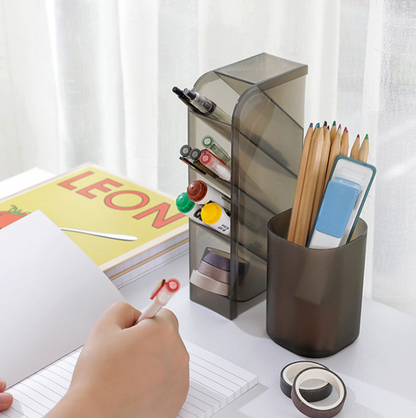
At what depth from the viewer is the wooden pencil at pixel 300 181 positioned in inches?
20.6

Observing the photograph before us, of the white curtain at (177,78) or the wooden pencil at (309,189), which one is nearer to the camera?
the wooden pencil at (309,189)

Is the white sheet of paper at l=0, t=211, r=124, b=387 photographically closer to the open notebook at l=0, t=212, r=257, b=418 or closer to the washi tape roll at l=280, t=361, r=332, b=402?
the open notebook at l=0, t=212, r=257, b=418

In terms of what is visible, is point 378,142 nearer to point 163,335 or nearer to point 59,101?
point 163,335

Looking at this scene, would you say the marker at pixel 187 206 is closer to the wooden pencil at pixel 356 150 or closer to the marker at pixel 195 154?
A: the marker at pixel 195 154

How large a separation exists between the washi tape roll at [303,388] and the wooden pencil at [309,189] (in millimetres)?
116

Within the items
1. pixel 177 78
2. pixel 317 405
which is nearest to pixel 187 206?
pixel 317 405

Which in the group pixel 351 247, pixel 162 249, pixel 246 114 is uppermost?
pixel 246 114

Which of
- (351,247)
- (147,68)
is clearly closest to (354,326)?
(351,247)

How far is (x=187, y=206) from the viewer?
0.58 meters

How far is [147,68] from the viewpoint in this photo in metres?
1.06

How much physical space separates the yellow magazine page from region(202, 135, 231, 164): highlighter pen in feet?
0.58

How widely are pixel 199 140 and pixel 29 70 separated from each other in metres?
0.97

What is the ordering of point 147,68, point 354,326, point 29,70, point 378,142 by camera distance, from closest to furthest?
point 354,326 → point 378,142 → point 147,68 → point 29,70

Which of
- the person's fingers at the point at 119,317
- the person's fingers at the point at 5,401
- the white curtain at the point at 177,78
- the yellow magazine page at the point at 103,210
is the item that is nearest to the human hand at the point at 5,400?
the person's fingers at the point at 5,401
